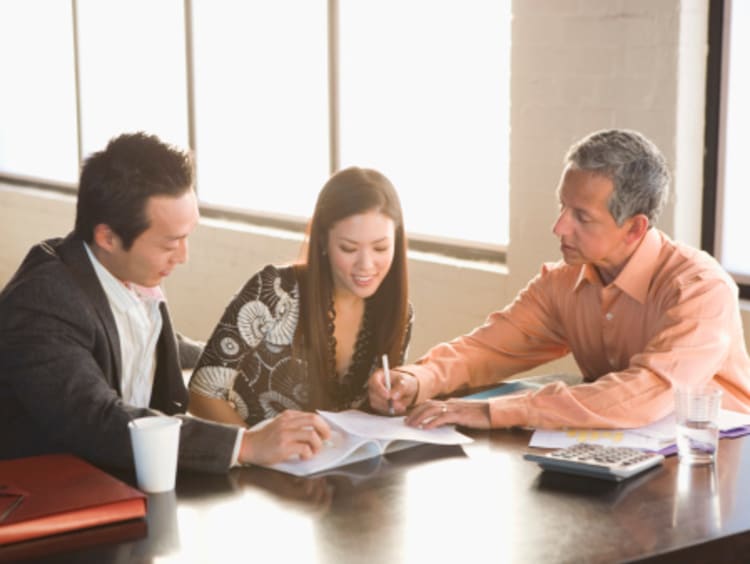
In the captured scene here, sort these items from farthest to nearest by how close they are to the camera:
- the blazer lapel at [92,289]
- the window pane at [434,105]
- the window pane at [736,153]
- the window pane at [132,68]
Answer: the window pane at [132,68], the window pane at [434,105], the window pane at [736,153], the blazer lapel at [92,289]

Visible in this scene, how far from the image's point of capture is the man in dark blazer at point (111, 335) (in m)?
1.91

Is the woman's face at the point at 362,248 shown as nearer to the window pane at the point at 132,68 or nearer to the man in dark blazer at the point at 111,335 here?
the man in dark blazer at the point at 111,335

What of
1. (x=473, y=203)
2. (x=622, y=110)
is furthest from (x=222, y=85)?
(x=622, y=110)

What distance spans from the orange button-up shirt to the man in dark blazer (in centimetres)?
49

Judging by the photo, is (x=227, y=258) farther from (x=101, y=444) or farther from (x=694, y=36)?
(x=101, y=444)

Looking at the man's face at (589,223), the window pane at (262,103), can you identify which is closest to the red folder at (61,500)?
the man's face at (589,223)

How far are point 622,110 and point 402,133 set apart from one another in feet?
4.20

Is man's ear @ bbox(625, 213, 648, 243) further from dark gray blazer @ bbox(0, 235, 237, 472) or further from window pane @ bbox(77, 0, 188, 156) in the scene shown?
window pane @ bbox(77, 0, 188, 156)

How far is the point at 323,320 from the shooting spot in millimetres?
2547

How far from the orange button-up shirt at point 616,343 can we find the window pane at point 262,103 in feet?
7.98

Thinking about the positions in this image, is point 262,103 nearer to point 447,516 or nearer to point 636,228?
point 636,228

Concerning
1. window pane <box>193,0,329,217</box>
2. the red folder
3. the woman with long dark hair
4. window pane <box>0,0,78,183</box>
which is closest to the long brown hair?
the woman with long dark hair

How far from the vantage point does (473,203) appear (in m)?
4.32

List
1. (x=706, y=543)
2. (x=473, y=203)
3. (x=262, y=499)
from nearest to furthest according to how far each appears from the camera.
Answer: (x=706, y=543) < (x=262, y=499) < (x=473, y=203)
